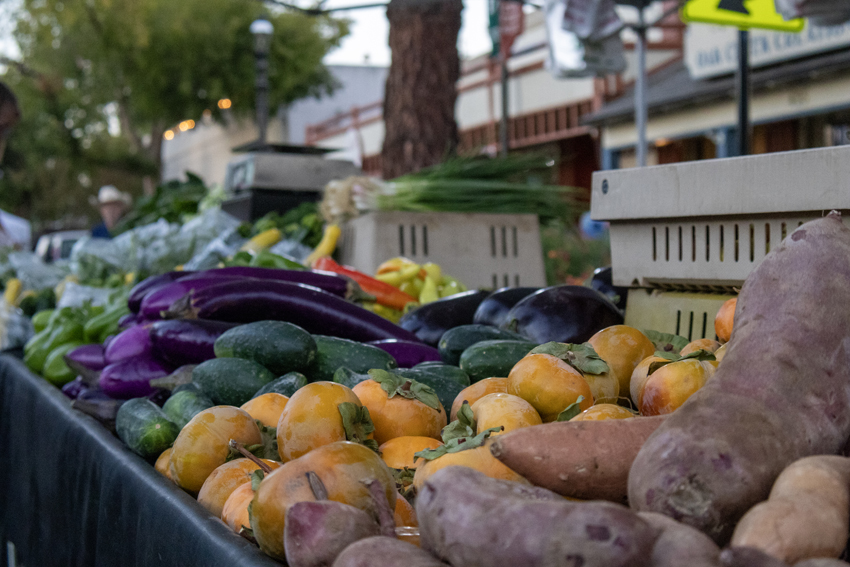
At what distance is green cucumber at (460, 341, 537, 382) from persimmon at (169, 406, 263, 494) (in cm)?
55

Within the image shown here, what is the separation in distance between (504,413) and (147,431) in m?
0.90

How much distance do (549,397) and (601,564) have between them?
2.16 feet

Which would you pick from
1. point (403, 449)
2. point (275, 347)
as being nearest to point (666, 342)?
point (403, 449)

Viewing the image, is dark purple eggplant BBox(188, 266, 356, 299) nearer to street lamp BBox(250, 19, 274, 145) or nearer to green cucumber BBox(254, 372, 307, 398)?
green cucumber BBox(254, 372, 307, 398)

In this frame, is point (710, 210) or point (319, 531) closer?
point (319, 531)

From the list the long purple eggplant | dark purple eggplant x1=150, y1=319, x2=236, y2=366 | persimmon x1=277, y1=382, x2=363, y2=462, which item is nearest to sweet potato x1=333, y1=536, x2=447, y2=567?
persimmon x1=277, y1=382, x2=363, y2=462

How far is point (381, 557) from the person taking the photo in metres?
0.86

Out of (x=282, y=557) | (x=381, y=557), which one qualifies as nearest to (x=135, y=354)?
(x=282, y=557)

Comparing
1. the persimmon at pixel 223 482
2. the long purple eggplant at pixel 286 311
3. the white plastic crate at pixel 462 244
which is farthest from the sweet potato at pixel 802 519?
the white plastic crate at pixel 462 244

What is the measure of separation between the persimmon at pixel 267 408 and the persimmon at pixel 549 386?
19.9 inches

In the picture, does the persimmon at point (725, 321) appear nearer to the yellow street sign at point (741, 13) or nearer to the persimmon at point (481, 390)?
the persimmon at point (481, 390)

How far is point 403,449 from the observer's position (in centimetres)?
134

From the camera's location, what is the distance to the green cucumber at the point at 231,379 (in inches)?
74.1

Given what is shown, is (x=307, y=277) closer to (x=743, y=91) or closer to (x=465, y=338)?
(x=465, y=338)
